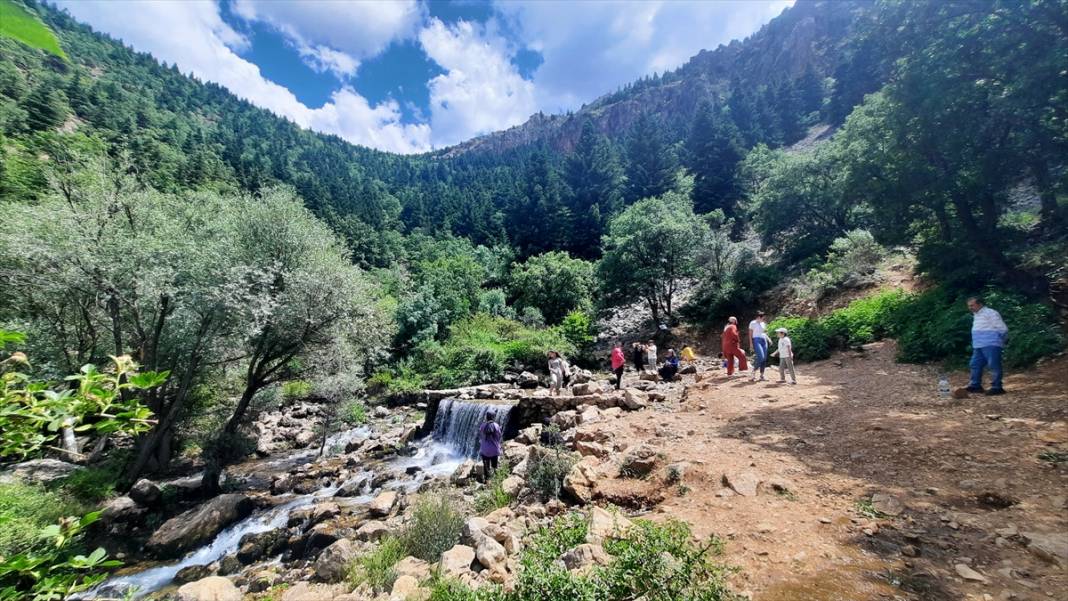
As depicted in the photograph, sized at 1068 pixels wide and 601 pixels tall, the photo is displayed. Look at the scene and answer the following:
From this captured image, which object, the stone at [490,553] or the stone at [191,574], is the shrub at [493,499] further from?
the stone at [191,574]

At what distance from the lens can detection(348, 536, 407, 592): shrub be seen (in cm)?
547

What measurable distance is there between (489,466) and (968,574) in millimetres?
8346

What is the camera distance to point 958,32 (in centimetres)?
1101

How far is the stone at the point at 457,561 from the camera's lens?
4.78 m

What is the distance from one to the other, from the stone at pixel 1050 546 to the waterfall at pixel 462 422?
1241 cm

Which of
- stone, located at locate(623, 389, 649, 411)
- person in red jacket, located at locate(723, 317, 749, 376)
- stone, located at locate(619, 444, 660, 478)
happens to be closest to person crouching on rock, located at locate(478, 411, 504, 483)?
stone, located at locate(623, 389, 649, 411)

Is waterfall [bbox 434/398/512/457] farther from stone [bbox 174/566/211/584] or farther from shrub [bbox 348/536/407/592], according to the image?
shrub [bbox 348/536/407/592]

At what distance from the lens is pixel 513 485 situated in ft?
25.5

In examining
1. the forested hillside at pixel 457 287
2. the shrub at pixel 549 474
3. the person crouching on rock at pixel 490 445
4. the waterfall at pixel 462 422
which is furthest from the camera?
the waterfall at pixel 462 422

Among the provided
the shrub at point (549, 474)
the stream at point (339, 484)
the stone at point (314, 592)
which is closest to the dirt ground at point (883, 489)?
the shrub at point (549, 474)

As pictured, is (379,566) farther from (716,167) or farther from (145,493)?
(716,167)

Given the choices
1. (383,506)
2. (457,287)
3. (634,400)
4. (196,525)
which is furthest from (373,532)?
(457,287)

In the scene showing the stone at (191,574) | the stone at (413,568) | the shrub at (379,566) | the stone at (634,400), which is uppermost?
the stone at (634,400)

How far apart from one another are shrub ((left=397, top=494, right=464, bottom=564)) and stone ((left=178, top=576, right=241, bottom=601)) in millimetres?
2436
